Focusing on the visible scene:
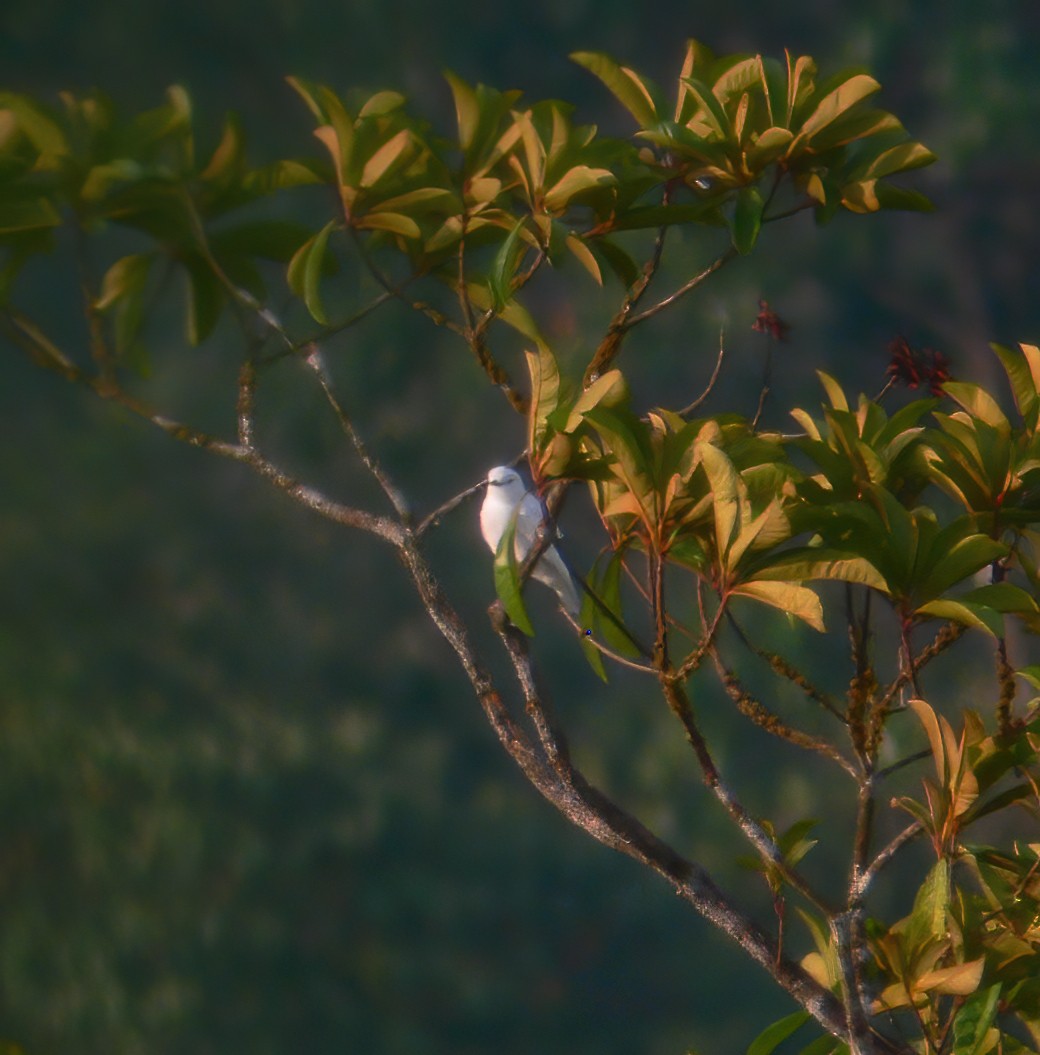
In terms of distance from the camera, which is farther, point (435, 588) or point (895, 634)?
point (895, 634)

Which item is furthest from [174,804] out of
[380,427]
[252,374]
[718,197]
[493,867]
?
[718,197]

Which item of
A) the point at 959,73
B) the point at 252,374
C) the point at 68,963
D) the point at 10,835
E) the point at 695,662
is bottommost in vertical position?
the point at 68,963

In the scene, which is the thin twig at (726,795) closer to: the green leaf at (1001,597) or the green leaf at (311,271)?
the green leaf at (1001,597)

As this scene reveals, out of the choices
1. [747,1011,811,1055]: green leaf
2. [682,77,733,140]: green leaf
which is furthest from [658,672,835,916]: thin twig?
[682,77,733,140]: green leaf

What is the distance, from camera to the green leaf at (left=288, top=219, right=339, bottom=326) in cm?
85

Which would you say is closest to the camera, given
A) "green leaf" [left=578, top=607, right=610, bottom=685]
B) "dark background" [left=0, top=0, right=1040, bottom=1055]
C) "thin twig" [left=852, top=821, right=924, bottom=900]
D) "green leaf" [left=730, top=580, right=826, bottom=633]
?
"green leaf" [left=730, top=580, right=826, bottom=633]

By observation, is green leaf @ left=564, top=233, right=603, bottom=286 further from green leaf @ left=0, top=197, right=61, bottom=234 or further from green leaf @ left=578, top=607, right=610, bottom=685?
green leaf @ left=0, top=197, right=61, bottom=234

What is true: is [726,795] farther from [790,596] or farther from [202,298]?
[202,298]

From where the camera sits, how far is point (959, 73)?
3695 mm

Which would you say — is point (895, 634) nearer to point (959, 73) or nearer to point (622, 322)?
point (959, 73)

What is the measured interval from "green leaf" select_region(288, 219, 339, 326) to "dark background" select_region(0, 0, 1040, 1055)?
1863 millimetres

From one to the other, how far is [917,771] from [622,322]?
8.75 feet

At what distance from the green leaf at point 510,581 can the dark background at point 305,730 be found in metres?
2.01

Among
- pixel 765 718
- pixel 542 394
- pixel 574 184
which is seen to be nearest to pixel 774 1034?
pixel 765 718
